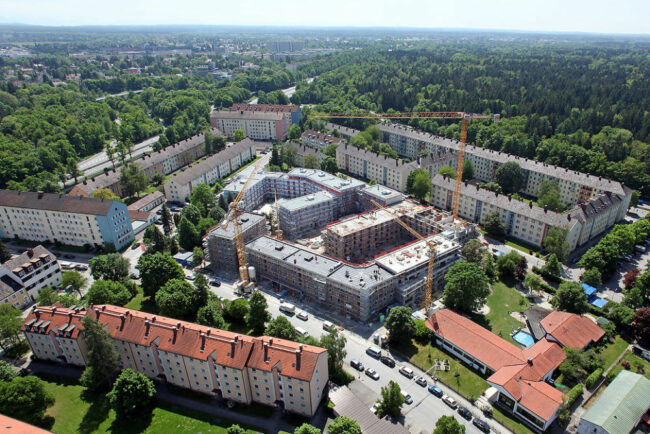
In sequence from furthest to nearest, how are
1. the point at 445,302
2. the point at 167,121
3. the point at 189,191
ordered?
the point at 167,121 < the point at 189,191 < the point at 445,302

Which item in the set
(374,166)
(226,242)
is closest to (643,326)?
(226,242)

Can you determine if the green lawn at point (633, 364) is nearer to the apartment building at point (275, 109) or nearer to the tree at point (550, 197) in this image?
the tree at point (550, 197)

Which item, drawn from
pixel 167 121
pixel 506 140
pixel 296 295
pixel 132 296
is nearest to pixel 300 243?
pixel 296 295

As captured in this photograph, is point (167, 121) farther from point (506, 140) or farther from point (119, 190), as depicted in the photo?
point (506, 140)

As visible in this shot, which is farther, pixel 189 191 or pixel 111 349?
pixel 189 191

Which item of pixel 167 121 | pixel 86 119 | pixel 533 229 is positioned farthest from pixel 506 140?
pixel 86 119

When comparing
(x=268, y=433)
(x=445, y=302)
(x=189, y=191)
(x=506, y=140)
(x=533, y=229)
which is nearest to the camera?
(x=268, y=433)

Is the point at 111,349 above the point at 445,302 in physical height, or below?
above
